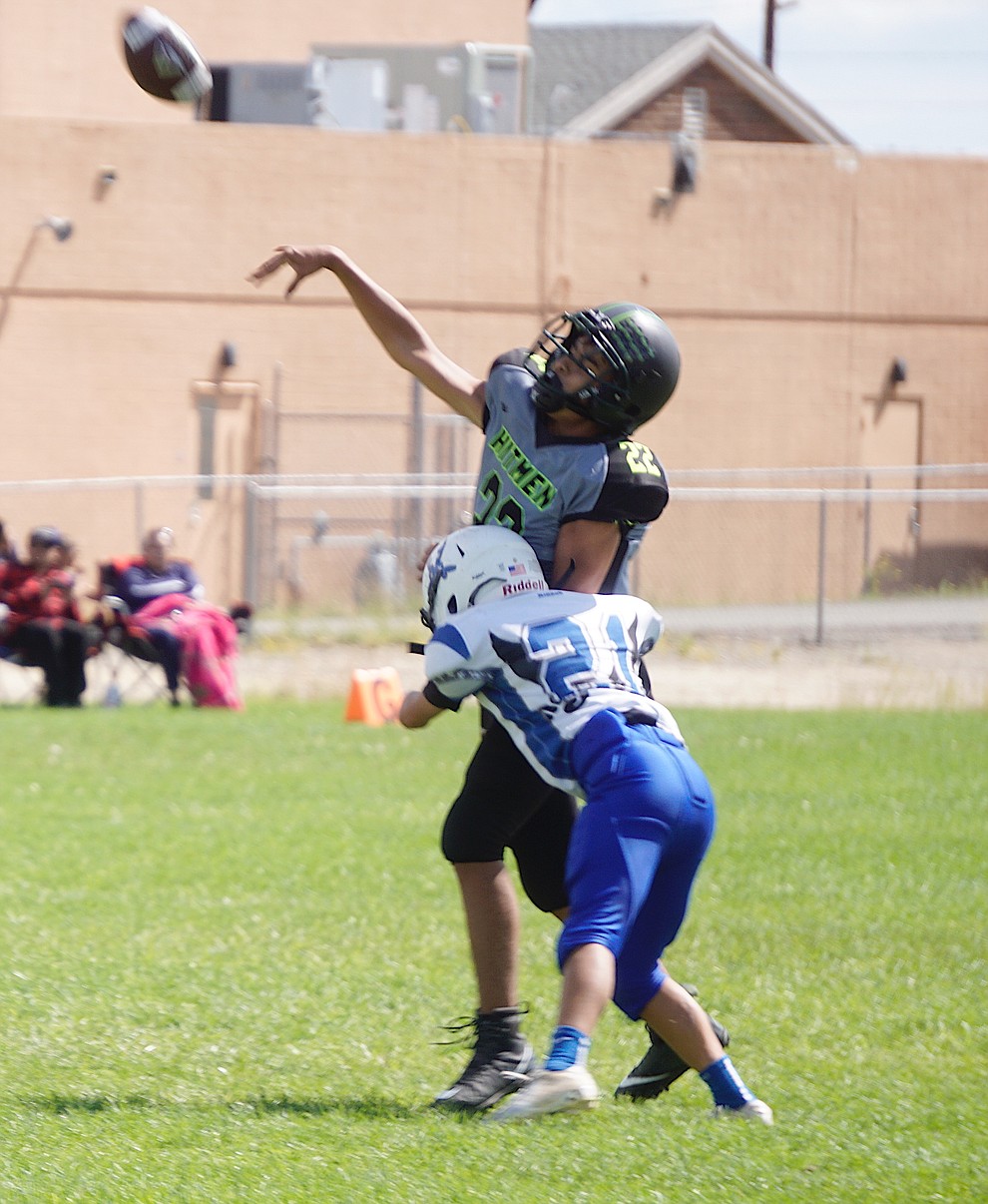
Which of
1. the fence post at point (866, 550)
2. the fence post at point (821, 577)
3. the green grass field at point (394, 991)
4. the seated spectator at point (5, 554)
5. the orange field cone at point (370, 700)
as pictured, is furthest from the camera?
the fence post at point (866, 550)

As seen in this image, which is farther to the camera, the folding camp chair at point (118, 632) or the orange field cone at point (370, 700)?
the folding camp chair at point (118, 632)

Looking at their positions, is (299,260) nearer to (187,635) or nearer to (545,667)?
(545,667)

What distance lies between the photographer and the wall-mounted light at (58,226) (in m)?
21.1

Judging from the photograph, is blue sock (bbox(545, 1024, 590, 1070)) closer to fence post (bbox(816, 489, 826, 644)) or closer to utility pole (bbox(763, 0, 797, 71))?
fence post (bbox(816, 489, 826, 644))

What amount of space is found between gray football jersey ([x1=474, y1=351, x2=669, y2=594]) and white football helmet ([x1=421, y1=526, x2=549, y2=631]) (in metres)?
0.09

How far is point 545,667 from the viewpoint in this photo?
12.9 ft

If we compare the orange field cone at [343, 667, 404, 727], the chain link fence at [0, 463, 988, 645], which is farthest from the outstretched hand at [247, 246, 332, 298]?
the chain link fence at [0, 463, 988, 645]

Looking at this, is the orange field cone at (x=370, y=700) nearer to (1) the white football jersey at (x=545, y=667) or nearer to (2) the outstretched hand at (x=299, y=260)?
(2) the outstretched hand at (x=299, y=260)

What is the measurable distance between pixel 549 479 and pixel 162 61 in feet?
9.76

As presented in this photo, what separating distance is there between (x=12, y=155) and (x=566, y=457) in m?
18.8

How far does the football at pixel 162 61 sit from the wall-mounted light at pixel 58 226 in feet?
50.9

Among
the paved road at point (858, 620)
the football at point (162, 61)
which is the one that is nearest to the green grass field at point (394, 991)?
the football at point (162, 61)

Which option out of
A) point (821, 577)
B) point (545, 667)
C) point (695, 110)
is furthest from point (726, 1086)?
point (695, 110)

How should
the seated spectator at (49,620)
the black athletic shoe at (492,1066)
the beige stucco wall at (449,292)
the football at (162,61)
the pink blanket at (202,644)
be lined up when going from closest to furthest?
the black athletic shoe at (492,1066) < the football at (162,61) < the seated spectator at (49,620) < the pink blanket at (202,644) < the beige stucco wall at (449,292)
